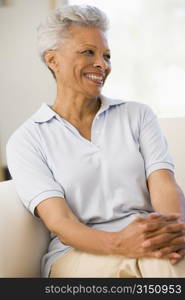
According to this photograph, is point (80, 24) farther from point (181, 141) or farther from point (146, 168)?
point (181, 141)

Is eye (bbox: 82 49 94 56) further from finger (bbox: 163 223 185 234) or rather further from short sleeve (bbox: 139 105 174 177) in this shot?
finger (bbox: 163 223 185 234)

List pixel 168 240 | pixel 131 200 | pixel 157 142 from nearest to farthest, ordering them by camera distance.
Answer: pixel 168 240 < pixel 131 200 < pixel 157 142

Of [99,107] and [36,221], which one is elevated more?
[99,107]

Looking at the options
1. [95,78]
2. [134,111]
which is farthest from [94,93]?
[134,111]

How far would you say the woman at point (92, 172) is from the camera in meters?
1.25

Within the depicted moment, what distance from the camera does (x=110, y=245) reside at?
1249mm

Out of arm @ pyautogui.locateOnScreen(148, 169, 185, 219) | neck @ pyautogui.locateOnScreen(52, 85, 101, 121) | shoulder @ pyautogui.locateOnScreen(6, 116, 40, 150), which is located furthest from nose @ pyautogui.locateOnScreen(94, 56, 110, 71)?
arm @ pyautogui.locateOnScreen(148, 169, 185, 219)

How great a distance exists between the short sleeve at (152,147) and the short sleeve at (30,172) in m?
0.29

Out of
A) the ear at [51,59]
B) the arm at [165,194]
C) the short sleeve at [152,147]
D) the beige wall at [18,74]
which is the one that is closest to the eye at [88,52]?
the ear at [51,59]

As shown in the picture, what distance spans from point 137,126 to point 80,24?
0.37 meters

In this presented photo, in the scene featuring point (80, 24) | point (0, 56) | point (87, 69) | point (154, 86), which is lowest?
point (154, 86)

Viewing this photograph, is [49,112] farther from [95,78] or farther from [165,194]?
[165,194]

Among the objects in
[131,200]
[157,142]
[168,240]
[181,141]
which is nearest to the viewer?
[168,240]

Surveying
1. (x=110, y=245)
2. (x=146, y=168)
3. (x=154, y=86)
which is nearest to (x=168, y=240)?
(x=110, y=245)
